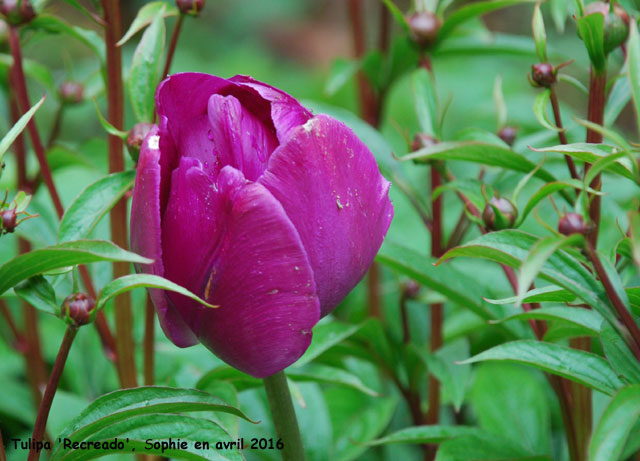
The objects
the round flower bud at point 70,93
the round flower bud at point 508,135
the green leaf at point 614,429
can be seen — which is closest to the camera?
the green leaf at point 614,429

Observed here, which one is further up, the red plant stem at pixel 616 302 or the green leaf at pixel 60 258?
the green leaf at pixel 60 258

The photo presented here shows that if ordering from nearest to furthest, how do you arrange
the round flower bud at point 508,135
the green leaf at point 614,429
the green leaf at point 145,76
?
1. the green leaf at point 614,429
2. the green leaf at point 145,76
3. the round flower bud at point 508,135

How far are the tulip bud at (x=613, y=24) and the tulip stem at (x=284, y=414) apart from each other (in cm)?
32

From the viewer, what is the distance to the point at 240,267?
1.44 feet

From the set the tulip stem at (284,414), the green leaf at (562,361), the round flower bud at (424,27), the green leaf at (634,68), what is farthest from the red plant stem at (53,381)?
the round flower bud at (424,27)

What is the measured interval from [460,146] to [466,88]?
5.65 ft

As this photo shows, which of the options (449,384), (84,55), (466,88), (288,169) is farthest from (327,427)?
(84,55)

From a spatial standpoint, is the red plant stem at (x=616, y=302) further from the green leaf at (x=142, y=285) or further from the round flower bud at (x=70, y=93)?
the round flower bud at (x=70, y=93)

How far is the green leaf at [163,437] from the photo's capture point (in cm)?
49

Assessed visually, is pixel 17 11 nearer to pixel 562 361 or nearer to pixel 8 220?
pixel 8 220

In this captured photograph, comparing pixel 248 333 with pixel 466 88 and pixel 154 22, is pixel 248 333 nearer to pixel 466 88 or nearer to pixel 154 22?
pixel 154 22

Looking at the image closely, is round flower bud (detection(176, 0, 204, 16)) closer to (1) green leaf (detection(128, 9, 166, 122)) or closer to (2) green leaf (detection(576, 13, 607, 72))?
(1) green leaf (detection(128, 9, 166, 122))

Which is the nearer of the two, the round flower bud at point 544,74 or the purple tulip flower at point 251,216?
the purple tulip flower at point 251,216

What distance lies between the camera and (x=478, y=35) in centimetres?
89
